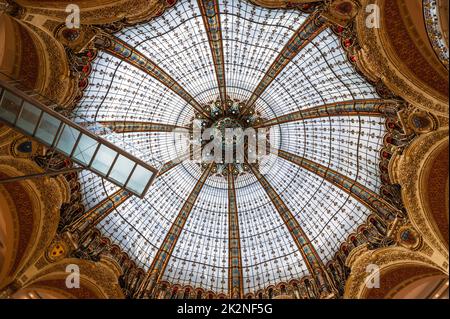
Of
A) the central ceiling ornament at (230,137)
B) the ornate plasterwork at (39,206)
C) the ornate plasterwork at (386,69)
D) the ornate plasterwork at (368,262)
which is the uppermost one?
the central ceiling ornament at (230,137)

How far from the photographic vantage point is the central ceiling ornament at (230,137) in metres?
22.5

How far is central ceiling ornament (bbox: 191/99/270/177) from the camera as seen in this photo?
2255cm

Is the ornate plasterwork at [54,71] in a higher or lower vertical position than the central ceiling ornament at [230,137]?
lower

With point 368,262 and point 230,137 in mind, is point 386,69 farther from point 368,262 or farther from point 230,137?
point 230,137

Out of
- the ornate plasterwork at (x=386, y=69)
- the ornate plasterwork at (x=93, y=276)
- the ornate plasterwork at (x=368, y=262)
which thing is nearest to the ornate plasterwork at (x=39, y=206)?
the ornate plasterwork at (x=93, y=276)

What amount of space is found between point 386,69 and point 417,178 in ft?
15.7

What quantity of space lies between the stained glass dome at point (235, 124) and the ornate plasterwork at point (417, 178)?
2.29m

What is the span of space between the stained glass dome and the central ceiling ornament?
0.21 meters

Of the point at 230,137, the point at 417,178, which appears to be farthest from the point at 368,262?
the point at 230,137

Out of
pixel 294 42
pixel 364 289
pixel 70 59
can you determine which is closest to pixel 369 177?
pixel 364 289

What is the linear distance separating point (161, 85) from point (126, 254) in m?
10.1

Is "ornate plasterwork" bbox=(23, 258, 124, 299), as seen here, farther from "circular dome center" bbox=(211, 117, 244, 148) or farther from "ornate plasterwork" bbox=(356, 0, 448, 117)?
"ornate plasterwork" bbox=(356, 0, 448, 117)

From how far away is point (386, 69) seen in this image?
46.1ft

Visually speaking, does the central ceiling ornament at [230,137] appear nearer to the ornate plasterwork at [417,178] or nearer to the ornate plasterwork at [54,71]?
the ornate plasterwork at [54,71]
